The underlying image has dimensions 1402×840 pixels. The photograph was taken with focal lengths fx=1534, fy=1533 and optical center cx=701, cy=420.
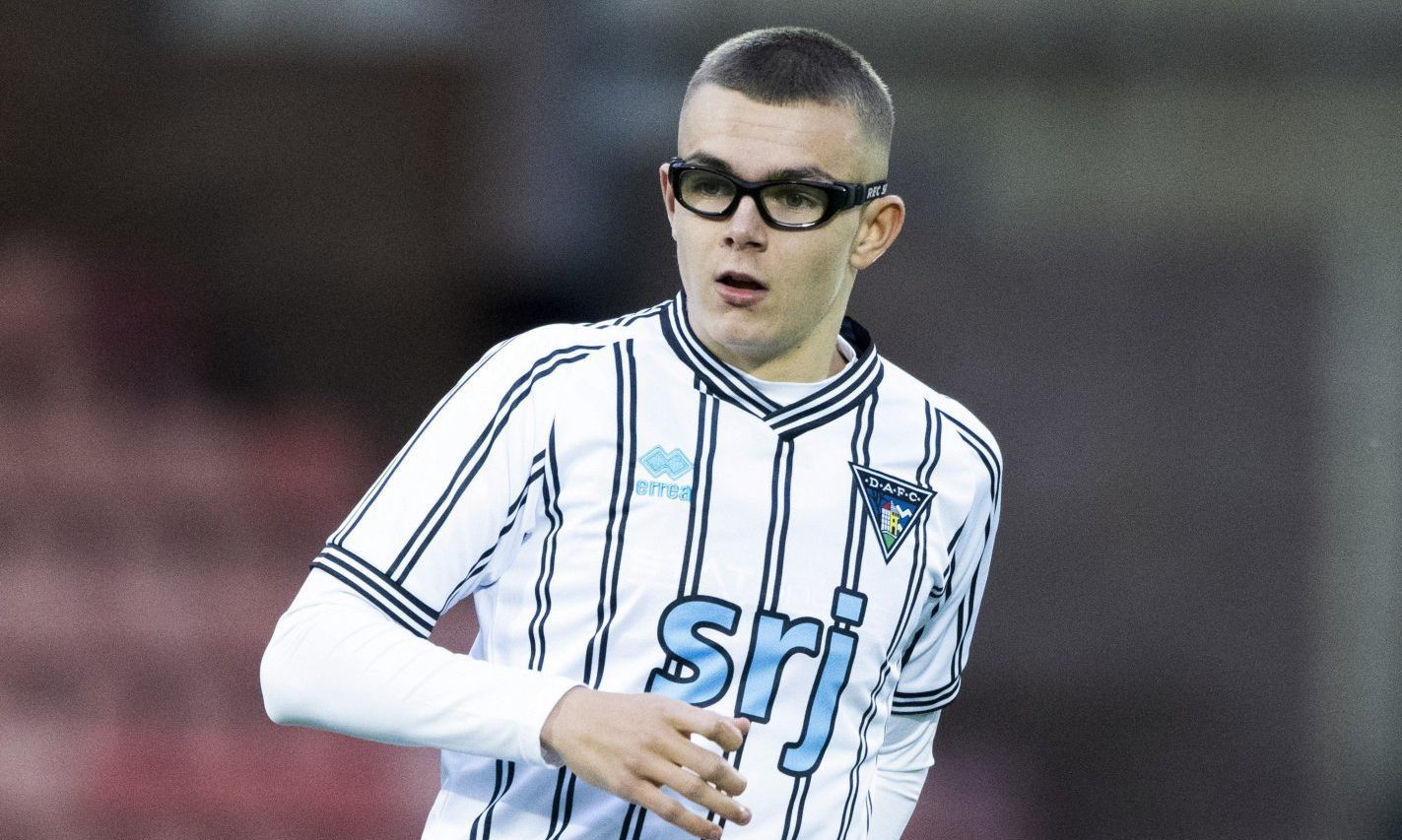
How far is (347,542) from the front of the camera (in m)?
1.62

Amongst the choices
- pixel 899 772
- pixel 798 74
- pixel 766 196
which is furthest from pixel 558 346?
pixel 899 772

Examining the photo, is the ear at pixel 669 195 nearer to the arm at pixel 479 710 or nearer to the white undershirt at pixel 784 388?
the white undershirt at pixel 784 388

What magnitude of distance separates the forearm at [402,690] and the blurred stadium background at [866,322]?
10.4 ft

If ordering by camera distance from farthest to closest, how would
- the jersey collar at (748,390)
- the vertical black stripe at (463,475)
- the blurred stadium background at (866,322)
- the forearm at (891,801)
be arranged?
the blurred stadium background at (866,322) < the forearm at (891,801) < the jersey collar at (748,390) < the vertical black stripe at (463,475)

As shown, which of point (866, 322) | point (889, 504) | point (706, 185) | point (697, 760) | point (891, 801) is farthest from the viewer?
point (866, 322)

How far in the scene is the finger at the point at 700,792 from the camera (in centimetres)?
141

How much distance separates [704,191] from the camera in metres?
1.75

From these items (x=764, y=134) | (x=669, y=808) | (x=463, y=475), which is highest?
(x=764, y=134)

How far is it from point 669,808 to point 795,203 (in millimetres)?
705

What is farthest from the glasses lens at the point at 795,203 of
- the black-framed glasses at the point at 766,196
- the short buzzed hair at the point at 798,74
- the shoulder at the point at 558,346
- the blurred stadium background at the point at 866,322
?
the blurred stadium background at the point at 866,322

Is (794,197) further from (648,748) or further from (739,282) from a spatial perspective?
(648,748)

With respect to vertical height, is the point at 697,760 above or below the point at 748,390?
below

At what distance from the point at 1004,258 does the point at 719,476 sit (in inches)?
153

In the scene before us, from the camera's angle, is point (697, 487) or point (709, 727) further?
point (697, 487)
